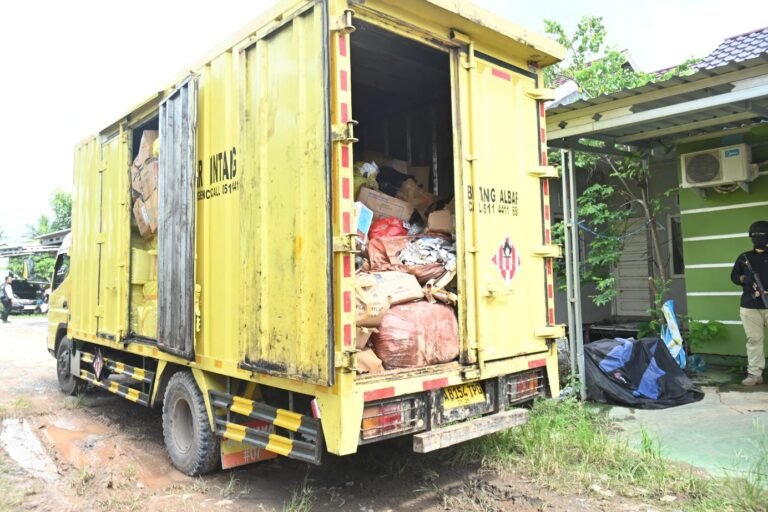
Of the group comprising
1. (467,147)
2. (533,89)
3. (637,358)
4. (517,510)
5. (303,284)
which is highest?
(533,89)

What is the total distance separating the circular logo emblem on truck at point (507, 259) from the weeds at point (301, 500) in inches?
78.6

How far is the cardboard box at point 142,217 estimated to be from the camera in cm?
528

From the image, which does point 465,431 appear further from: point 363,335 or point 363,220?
point 363,220

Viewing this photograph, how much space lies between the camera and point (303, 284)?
3.21 meters

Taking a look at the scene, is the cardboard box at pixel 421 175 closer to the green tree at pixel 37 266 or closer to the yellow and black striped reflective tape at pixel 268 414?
the yellow and black striped reflective tape at pixel 268 414

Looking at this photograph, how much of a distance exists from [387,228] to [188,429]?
7.45ft

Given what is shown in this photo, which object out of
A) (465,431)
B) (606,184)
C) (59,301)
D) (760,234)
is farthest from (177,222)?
(606,184)

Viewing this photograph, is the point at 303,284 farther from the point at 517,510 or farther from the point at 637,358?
the point at 637,358

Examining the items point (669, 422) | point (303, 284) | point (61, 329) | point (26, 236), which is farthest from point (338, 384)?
point (26, 236)

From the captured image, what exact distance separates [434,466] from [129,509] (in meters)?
2.14

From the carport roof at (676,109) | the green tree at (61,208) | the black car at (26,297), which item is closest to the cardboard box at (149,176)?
the carport roof at (676,109)

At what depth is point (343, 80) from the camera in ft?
10.3

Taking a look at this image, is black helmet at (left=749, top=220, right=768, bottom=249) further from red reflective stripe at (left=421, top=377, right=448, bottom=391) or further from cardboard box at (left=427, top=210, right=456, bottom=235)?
red reflective stripe at (left=421, top=377, right=448, bottom=391)

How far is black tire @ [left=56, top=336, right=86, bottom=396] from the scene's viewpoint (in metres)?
7.38
